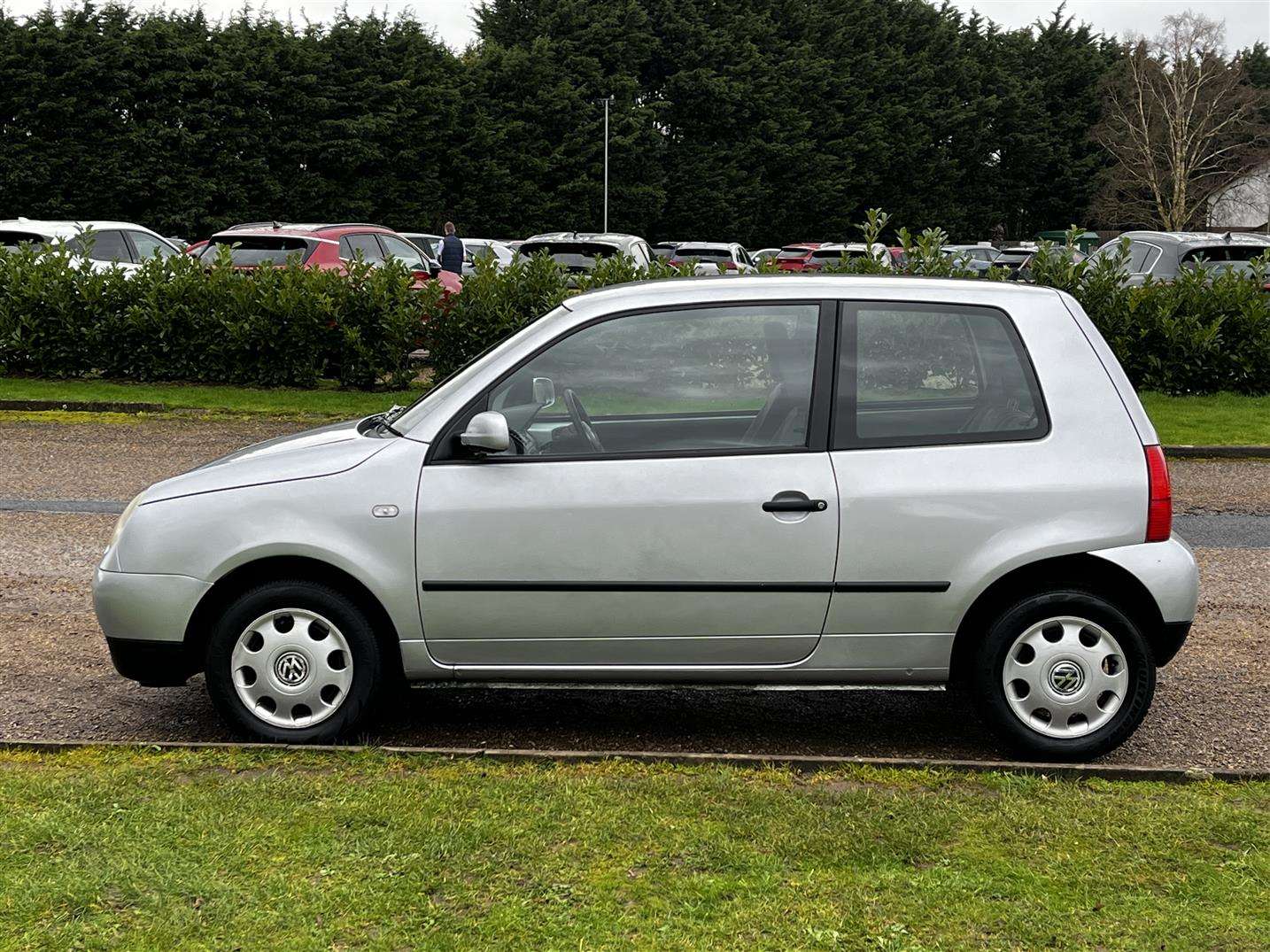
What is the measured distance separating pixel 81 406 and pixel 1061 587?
42.3ft

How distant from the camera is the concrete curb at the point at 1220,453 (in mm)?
13289

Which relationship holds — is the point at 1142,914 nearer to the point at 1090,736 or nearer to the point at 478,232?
the point at 1090,736

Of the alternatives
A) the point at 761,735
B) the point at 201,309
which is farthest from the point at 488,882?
the point at 201,309

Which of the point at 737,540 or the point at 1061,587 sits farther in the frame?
the point at 1061,587

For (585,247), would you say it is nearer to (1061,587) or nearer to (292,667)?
(292,667)

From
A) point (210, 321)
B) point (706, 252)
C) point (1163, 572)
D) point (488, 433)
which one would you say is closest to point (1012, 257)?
point (706, 252)

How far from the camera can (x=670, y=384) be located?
5230 millimetres

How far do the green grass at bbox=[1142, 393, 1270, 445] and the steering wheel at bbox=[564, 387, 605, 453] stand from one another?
386 inches

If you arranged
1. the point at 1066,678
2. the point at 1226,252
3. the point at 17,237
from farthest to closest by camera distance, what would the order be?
the point at 1226,252
the point at 17,237
the point at 1066,678

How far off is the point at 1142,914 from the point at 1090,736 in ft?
4.66

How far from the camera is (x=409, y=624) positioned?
16.2 feet

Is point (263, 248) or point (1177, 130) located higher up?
point (1177, 130)

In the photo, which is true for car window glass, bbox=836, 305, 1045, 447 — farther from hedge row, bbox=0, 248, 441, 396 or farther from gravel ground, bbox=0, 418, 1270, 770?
hedge row, bbox=0, 248, 441, 396

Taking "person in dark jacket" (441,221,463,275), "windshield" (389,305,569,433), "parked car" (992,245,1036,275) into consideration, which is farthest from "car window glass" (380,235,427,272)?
"parked car" (992,245,1036,275)
